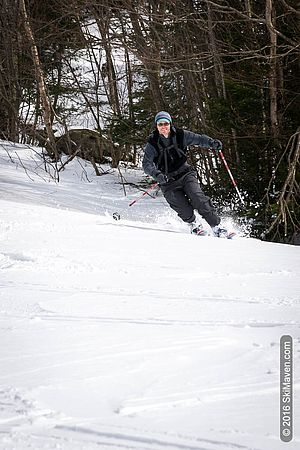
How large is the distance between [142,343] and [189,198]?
5516 millimetres

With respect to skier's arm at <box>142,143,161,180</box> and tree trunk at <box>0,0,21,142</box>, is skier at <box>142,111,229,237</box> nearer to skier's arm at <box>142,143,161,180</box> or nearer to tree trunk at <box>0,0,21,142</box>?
skier's arm at <box>142,143,161,180</box>

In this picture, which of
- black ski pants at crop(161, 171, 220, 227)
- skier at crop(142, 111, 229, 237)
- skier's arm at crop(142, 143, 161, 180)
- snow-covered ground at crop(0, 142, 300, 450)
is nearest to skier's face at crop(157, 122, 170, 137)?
skier at crop(142, 111, 229, 237)

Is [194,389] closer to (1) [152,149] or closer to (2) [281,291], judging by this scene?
(2) [281,291]

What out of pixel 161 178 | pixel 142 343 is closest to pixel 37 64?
pixel 161 178

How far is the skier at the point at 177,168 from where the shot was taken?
788cm

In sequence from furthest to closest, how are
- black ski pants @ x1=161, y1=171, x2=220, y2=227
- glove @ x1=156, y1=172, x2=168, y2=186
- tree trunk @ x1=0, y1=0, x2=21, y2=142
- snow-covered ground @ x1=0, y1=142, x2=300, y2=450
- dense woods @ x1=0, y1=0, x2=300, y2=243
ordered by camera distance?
tree trunk @ x1=0, y1=0, x2=21, y2=142 → dense woods @ x1=0, y1=0, x2=300, y2=243 → black ski pants @ x1=161, y1=171, x2=220, y2=227 → glove @ x1=156, y1=172, x2=168, y2=186 → snow-covered ground @ x1=0, y1=142, x2=300, y2=450

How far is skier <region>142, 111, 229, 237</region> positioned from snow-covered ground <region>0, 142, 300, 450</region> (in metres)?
1.99

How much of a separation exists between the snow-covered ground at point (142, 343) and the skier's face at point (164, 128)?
219 cm

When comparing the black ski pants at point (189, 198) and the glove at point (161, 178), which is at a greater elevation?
the glove at point (161, 178)

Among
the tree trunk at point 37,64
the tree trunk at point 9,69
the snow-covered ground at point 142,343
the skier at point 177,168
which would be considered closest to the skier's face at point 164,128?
the skier at point 177,168

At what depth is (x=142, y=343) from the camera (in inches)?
113

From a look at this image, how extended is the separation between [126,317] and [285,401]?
1297 mm

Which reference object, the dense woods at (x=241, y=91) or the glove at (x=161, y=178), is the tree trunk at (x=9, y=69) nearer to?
the dense woods at (x=241, y=91)

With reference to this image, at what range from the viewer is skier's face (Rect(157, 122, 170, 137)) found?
7693 mm
